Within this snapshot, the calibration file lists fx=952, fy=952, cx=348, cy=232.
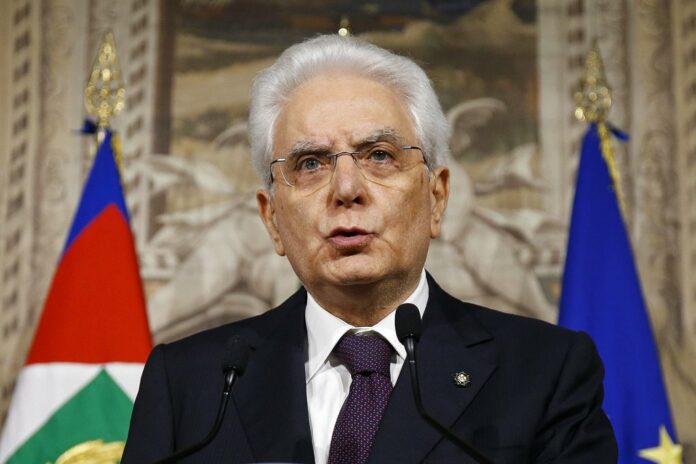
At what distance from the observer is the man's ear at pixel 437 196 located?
2428mm

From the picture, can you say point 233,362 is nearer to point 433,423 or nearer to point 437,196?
point 433,423

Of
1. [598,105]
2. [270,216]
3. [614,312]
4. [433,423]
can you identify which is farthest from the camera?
[598,105]

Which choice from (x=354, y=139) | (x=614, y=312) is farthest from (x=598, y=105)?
(x=354, y=139)

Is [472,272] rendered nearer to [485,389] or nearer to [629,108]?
[629,108]

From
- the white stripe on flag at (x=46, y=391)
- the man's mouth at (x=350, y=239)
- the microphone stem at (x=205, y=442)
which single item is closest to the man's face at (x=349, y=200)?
the man's mouth at (x=350, y=239)

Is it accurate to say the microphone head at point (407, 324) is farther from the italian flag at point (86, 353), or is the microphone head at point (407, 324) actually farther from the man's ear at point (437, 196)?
the italian flag at point (86, 353)

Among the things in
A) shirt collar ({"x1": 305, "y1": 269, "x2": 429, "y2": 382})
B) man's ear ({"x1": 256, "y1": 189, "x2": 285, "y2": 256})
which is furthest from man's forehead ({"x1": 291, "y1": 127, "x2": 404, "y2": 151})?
shirt collar ({"x1": 305, "y1": 269, "x2": 429, "y2": 382})

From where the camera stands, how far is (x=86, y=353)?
3752 mm

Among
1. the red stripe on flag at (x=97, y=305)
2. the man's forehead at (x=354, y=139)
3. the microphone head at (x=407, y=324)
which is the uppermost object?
the man's forehead at (x=354, y=139)

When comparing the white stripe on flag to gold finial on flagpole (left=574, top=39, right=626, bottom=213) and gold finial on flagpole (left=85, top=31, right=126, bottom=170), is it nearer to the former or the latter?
gold finial on flagpole (left=85, top=31, right=126, bottom=170)

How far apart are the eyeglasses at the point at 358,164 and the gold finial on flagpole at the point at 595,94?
1.92 metres

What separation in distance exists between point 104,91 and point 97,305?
940 mm

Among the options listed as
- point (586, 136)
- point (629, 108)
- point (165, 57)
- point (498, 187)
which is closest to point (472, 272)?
point (498, 187)

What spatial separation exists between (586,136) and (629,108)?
0.45 metres
